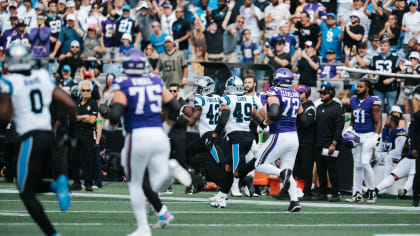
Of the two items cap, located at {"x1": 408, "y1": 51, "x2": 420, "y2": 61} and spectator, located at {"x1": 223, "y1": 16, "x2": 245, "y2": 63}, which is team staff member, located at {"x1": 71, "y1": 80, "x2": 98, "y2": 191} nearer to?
spectator, located at {"x1": 223, "y1": 16, "x2": 245, "y2": 63}

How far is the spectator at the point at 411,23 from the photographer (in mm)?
17797

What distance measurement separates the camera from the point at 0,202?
11.3m

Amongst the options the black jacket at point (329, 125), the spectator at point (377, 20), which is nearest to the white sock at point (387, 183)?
the black jacket at point (329, 125)

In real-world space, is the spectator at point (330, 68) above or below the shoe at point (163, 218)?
above

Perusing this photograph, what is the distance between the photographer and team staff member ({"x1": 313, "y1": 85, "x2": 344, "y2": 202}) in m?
13.6

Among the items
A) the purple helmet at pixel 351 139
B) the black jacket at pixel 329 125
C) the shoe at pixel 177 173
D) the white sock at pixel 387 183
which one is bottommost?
the white sock at pixel 387 183

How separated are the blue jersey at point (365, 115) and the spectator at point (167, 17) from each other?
23.2 ft

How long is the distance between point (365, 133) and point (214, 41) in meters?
6.15

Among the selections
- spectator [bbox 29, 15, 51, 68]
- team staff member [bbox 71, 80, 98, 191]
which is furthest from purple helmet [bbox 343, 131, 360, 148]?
spectator [bbox 29, 15, 51, 68]

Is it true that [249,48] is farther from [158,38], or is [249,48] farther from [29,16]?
[29,16]

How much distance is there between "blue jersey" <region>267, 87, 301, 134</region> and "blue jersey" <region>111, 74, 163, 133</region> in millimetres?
3471

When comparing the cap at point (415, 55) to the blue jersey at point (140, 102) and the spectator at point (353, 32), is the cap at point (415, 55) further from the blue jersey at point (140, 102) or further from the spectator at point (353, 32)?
the blue jersey at point (140, 102)

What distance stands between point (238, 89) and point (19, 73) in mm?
5477

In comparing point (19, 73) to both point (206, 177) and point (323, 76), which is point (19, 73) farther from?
point (323, 76)
